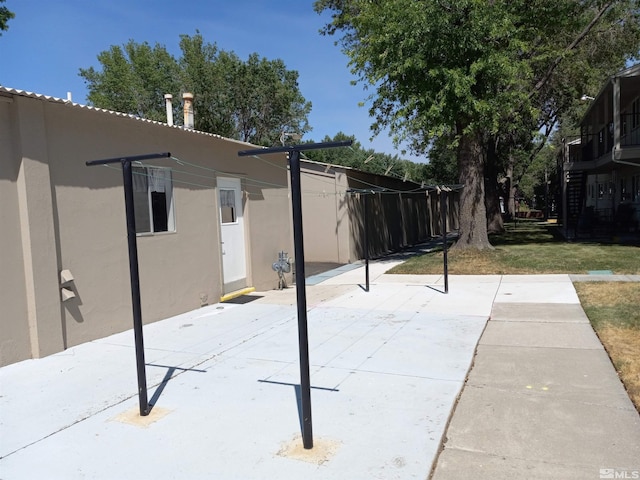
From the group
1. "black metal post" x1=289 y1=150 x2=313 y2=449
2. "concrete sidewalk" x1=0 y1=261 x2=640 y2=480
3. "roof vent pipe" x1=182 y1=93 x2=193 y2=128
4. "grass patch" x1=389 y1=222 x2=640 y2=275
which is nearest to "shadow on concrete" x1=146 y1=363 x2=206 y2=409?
"concrete sidewalk" x1=0 y1=261 x2=640 y2=480

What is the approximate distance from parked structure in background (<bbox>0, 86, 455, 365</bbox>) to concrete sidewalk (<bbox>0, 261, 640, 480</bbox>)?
513 millimetres

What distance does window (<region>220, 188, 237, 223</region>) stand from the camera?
9695 millimetres

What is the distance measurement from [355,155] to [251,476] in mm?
46942

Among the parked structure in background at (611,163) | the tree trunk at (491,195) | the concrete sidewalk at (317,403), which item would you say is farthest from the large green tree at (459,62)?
the tree trunk at (491,195)

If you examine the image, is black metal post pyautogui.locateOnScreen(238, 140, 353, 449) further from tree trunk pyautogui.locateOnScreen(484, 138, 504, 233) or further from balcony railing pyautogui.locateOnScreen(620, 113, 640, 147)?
tree trunk pyautogui.locateOnScreen(484, 138, 504, 233)

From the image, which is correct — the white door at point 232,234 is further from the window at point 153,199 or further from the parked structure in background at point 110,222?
the window at point 153,199

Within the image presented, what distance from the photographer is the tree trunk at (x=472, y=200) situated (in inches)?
577

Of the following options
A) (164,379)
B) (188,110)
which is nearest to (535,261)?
(188,110)

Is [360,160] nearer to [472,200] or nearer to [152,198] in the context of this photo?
[472,200]

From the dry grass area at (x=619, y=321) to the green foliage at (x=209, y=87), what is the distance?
23.8m

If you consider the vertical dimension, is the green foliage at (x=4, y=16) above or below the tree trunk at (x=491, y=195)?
above

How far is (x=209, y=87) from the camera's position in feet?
98.6

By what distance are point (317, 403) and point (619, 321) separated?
4.86 metres

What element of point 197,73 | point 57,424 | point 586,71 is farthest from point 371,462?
point 197,73
